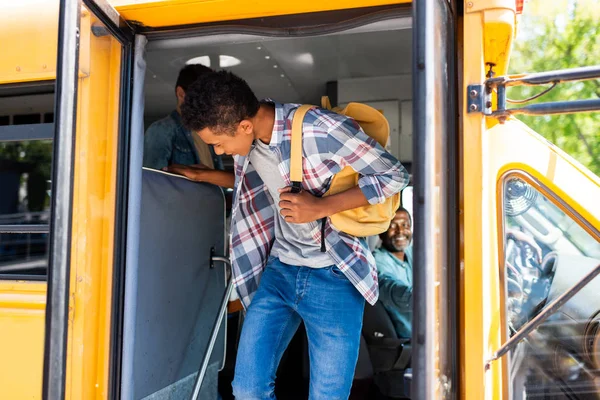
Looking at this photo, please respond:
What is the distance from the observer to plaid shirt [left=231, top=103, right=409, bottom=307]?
6.47ft

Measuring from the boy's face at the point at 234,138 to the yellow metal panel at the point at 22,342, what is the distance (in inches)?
32.0

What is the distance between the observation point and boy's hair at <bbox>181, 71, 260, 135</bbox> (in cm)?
201

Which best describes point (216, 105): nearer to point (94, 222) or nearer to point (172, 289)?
point (94, 222)

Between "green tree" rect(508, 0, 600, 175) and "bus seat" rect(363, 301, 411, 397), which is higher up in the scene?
"green tree" rect(508, 0, 600, 175)

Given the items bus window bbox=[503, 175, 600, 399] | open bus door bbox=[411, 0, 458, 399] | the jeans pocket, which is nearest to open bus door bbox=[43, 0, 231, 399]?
the jeans pocket

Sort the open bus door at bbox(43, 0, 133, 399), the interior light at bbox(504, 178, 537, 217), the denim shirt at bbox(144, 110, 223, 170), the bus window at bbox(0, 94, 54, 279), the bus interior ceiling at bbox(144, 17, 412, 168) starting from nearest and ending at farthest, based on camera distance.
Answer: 1. the interior light at bbox(504, 178, 537, 217)
2. the open bus door at bbox(43, 0, 133, 399)
3. the bus window at bbox(0, 94, 54, 279)
4. the denim shirt at bbox(144, 110, 223, 170)
5. the bus interior ceiling at bbox(144, 17, 412, 168)

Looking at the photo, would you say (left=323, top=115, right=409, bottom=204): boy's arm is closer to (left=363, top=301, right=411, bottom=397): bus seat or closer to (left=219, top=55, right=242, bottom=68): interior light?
(left=363, top=301, right=411, bottom=397): bus seat

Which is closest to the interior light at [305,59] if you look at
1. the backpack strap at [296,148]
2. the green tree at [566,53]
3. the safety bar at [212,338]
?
the safety bar at [212,338]

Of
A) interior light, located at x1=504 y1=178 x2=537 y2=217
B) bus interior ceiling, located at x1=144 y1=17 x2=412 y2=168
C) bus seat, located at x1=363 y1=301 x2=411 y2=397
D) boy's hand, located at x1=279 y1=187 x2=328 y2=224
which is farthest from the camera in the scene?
bus interior ceiling, located at x1=144 y1=17 x2=412 y2=168

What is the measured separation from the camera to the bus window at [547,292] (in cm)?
168

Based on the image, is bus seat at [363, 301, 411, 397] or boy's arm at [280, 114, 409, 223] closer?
boy's arm at [280, 114, 409, 223]

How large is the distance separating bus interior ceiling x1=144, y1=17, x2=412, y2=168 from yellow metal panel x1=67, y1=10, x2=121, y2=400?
151cm

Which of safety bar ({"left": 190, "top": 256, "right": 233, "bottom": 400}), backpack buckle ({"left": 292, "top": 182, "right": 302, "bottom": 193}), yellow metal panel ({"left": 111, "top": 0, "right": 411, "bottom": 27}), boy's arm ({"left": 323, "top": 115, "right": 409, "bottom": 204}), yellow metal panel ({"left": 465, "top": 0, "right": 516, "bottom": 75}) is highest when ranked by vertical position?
yellow metal panel ({"left": 111, "top": 0, "right": 411, "bottom": 27})

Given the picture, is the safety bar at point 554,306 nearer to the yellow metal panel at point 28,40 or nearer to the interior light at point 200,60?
the yellow metal panel at point 28,40
